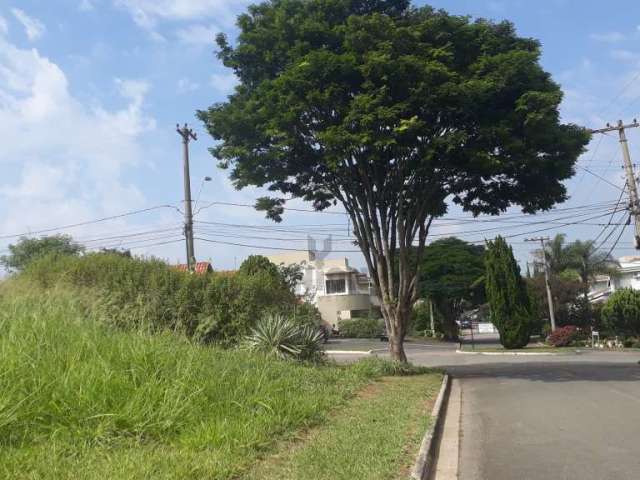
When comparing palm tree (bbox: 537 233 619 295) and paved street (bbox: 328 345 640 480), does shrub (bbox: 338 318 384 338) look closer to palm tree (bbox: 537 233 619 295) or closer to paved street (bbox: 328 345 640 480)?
palm tree (bbox: 537 233 619 295)

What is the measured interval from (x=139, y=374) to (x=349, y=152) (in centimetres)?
970

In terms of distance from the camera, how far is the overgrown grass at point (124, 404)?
18.5ft

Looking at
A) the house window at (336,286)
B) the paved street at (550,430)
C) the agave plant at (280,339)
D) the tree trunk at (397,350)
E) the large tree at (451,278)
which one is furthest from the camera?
the house window at (336,286)

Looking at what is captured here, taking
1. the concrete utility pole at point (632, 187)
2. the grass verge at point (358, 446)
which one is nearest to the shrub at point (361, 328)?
the concrete utility pole at point (632, 187)

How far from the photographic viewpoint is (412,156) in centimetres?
1700

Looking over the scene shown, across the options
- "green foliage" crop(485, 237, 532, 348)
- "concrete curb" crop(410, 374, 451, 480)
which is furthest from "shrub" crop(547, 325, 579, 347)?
"concrete curb" crop(410, 374, 451, 480)

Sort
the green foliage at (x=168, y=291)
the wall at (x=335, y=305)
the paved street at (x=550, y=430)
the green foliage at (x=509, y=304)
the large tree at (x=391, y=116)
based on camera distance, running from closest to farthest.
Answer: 1. the paved street at (x=550, y=430)
2. the green foliage at (x=168, y=291)
3. the large tree at (x=391, y=116)
4. the green foliage at (x=509, y=304)
5. the wall at (x=335, y=305)

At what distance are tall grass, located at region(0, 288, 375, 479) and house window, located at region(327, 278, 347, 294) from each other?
65654 mm

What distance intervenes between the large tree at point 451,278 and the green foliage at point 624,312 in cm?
1739

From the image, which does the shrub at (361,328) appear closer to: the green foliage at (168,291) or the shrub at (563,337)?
the shrub at (563,337)

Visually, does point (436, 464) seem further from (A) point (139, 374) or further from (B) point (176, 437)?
(A) point (139, 374)

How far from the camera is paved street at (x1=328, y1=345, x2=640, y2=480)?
7.13 m

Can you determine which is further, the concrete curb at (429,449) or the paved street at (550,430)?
the paved street at (550,430)

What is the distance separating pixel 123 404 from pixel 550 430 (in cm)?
600
